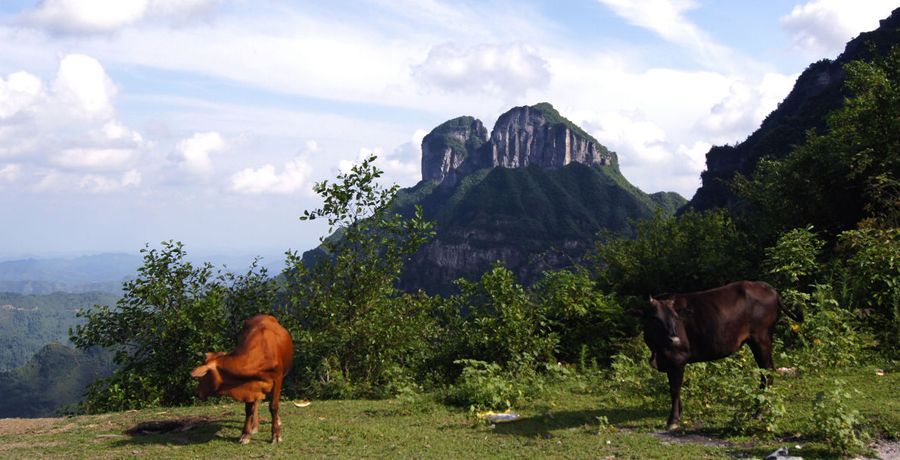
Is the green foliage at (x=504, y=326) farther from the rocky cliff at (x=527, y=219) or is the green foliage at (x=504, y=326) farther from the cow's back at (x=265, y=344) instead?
the rocky cliff at (x=527, y=219)

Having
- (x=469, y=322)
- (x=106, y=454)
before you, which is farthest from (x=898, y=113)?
(x=106, y=454)

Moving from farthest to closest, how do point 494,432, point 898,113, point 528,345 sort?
point 898,113
point 528,345
point 494,432

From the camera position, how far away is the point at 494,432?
919 cm

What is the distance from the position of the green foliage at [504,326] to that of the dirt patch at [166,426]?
20.5 feet

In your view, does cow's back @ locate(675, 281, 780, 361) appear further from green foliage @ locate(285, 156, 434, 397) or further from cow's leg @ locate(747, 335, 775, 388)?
green foliage @ locate(285, 156, 434, 397)

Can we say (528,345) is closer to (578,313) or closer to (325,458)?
(578,313)

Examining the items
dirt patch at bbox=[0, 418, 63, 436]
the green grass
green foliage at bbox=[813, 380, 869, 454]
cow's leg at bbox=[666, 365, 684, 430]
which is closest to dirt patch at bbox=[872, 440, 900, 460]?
green foliage at bbox=[813, 380, 869, 454]

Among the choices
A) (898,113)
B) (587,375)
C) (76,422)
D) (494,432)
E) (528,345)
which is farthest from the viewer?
(898,113)

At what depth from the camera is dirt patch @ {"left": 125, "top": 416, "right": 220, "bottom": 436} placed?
9.90 m

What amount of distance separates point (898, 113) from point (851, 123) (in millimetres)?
1584

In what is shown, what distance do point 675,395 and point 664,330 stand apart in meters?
0.94

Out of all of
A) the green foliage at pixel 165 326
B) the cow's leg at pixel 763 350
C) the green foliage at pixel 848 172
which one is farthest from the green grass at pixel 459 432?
the green foliage at pixel 848 172

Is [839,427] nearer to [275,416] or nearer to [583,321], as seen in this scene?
[275,416]

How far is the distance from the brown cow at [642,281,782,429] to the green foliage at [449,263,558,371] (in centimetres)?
473
